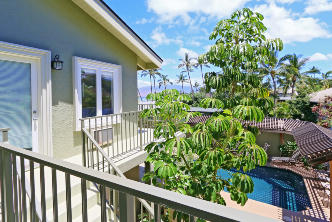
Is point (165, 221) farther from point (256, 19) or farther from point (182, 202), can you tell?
point (256, 19)

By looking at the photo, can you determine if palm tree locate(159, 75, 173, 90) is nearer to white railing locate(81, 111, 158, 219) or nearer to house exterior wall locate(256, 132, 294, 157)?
house exterior wall locate(256, 132, 294, 157)

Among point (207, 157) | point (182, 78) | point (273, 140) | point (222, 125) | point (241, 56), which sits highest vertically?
point (182, 78)

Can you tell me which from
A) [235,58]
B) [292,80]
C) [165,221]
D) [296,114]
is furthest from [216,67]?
[292,80]

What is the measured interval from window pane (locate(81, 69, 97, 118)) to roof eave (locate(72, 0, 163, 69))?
156cm


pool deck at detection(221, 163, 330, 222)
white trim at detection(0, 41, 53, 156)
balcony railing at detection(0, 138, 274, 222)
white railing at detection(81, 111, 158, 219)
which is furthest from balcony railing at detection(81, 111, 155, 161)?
pool deck at detection(221, 163, 330, 222)

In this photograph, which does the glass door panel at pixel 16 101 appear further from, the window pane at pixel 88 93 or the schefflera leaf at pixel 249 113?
the schefflera leaf at pixel 249 113

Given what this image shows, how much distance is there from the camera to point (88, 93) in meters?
5.96

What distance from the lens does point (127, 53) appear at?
7434 millimetres

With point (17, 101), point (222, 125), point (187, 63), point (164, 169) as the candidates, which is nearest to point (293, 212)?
point (222, 125)

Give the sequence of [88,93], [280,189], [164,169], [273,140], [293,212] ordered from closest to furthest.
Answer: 1. [164,169]
2. [88,93]
3. [293,212]
4. [280,189]
5. [273,140]

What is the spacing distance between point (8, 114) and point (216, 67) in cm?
481

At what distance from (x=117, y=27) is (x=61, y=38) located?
174cm

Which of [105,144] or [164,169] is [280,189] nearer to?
[105,144]

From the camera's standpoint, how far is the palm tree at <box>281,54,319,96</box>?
25.8m
